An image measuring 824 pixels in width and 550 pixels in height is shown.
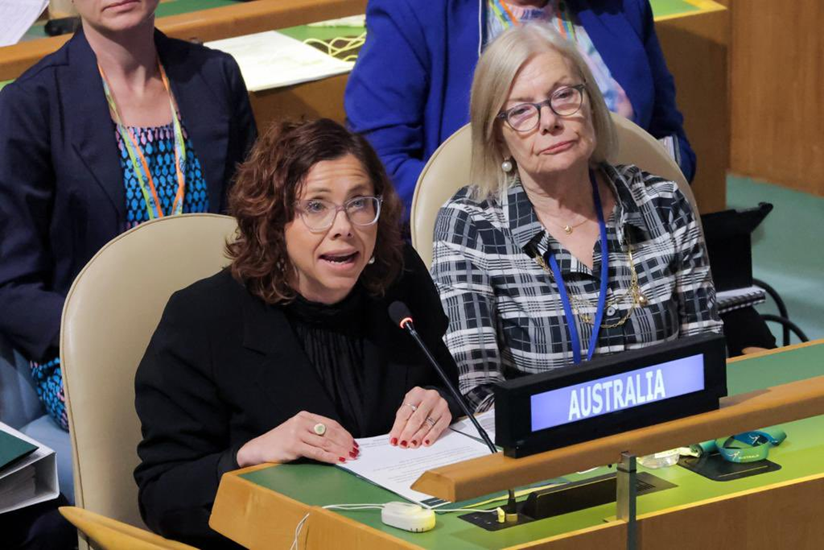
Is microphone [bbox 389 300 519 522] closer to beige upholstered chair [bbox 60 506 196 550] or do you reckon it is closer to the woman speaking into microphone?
the woman speaking into microphone

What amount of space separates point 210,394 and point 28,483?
16.7 inches

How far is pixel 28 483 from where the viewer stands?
7.24ft

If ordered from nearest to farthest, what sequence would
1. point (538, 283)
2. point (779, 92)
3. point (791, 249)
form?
point (538, 283), point (791, 249), point (779, 92)

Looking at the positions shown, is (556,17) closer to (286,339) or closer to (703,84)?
(703,84)

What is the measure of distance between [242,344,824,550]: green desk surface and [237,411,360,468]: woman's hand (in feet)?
0.06

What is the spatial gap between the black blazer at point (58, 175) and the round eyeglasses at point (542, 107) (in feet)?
2.04

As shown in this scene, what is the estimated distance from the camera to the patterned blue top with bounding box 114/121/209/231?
2.63 m

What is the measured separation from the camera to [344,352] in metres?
2.10

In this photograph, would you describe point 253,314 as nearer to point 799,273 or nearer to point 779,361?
point 779,361

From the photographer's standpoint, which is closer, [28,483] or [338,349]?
[338,349]

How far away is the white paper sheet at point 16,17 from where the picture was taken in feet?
11.2

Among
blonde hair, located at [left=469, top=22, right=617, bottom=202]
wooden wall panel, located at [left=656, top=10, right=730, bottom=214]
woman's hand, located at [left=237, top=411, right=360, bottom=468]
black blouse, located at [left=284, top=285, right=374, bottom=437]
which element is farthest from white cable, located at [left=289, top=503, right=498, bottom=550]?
wooden wall panel, located at [left=656, top=10, right=730, bottom=214]

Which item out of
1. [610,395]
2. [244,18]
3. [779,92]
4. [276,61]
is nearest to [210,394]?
[610,395]

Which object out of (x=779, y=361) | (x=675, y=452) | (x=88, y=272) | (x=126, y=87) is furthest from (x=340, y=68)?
(x=675, y=452)
